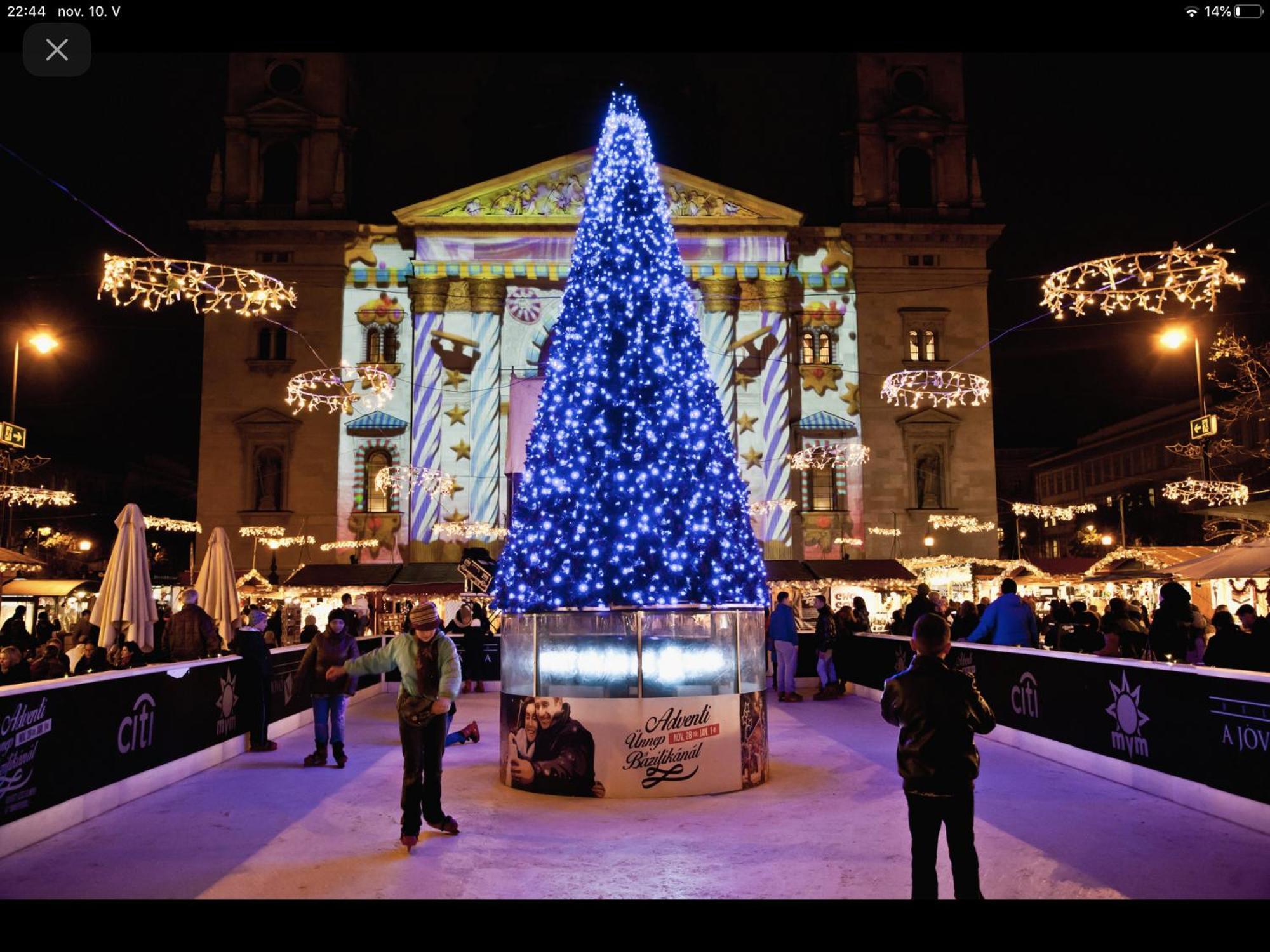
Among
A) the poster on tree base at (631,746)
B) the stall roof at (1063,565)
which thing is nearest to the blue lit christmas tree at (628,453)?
the poster on tree base at (631,746)

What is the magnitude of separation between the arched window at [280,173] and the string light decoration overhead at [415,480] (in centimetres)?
1169

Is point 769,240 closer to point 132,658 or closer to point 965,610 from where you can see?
point 965,610

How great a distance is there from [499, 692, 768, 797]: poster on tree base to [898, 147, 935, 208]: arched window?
36.4 meters

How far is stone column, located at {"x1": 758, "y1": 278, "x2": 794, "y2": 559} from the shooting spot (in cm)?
3966

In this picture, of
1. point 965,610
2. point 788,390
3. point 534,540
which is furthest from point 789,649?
point 788,390

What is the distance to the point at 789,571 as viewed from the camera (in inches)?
1490

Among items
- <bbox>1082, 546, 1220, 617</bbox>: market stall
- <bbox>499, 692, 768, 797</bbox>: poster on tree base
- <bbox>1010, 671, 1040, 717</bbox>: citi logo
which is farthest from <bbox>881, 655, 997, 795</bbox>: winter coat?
<bbox>1082, 546, 1220, 617</bbox>: market stall

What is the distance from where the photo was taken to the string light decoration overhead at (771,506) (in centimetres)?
3922

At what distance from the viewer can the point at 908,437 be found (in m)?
41.2

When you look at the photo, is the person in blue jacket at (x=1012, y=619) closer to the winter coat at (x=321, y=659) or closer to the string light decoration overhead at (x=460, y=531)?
the winter coat at (x=321, y=659)

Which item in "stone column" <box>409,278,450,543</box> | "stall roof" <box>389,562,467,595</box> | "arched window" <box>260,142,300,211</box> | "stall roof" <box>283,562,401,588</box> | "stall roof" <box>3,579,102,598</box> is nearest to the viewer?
"stall roof" <box>3,579,102,598</box>

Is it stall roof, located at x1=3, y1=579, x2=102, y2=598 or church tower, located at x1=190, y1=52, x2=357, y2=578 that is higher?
church tower, located at x1=190, y1=52, x2=357, y2=578

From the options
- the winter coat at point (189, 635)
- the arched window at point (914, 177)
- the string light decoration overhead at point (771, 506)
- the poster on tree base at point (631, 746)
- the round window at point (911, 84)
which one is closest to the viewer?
the poster on tree base at point (631, 746)

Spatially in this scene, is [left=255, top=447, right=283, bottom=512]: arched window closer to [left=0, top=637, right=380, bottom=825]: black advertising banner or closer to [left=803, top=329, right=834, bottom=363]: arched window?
[left=803, top=329, right=834, bottom=363]: arched window
